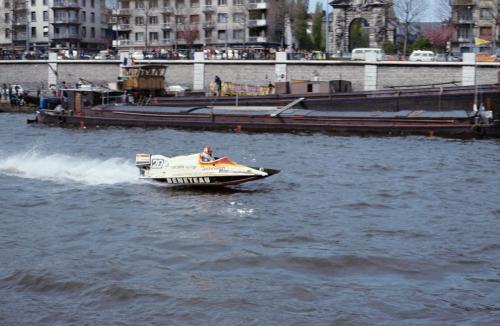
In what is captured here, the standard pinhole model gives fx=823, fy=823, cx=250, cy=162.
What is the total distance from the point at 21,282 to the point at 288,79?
51275 millimetres

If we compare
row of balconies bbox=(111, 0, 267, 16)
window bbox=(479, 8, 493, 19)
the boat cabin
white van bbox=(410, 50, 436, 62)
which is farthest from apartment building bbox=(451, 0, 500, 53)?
the boat cabin

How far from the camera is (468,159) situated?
36.0 m

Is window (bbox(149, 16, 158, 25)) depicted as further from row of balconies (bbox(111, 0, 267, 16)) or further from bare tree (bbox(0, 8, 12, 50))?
bare tree (bbox(0, 8, 12, 50))

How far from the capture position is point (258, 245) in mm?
20391

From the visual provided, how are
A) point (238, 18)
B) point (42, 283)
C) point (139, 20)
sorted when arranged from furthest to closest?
point (139, 20), point (238, 18), point (42, 283)

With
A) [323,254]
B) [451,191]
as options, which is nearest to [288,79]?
[451,191]

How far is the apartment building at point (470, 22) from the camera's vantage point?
84.6 m

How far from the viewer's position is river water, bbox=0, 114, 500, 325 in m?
15.9

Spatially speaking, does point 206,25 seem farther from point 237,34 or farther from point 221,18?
point 237,34

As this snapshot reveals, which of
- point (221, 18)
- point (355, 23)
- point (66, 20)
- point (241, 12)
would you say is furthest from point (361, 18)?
point (66, 20)

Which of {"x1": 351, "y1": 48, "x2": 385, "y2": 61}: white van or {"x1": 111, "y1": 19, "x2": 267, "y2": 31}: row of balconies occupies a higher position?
{"x1": 111, "y1": 19, "x2": 267, "y2": 31}: row of balconies

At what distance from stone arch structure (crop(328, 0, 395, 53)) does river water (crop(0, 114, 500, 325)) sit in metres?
47.0

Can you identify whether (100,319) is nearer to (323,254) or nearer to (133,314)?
(133,314)

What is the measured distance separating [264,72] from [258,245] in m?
49.1
